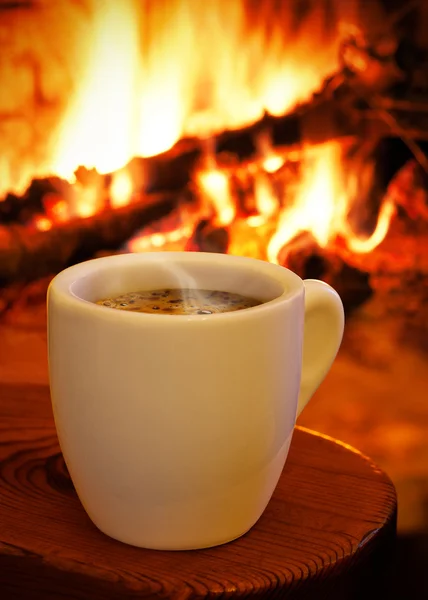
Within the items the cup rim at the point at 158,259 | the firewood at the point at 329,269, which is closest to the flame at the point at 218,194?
the firewood at the point at 329,269

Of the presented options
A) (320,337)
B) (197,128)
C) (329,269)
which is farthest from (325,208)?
(320,337)

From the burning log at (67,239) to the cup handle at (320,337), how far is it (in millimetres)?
733

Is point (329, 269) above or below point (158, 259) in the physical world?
below

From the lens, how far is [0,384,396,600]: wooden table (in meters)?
0.49

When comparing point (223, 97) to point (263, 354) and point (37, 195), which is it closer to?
point (37, 195)

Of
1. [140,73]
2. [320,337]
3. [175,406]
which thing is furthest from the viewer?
[140,73]

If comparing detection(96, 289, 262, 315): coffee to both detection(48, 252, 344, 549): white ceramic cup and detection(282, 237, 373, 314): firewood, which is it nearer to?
detection(48, 252, 344, 549): white ceramic cup

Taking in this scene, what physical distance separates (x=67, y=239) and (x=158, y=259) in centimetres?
72

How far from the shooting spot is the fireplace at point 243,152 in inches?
48.1

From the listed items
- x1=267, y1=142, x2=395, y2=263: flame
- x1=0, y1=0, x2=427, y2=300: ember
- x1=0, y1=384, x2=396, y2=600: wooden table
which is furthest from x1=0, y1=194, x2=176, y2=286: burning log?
x1=0, y1=384, x2=396, y2=600: wooden table

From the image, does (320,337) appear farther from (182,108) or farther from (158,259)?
(182,108)

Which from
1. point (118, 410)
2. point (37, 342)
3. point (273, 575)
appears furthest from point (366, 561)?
point (37, 342)

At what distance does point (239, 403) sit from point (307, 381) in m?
0.11

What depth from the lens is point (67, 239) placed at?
128 cm
